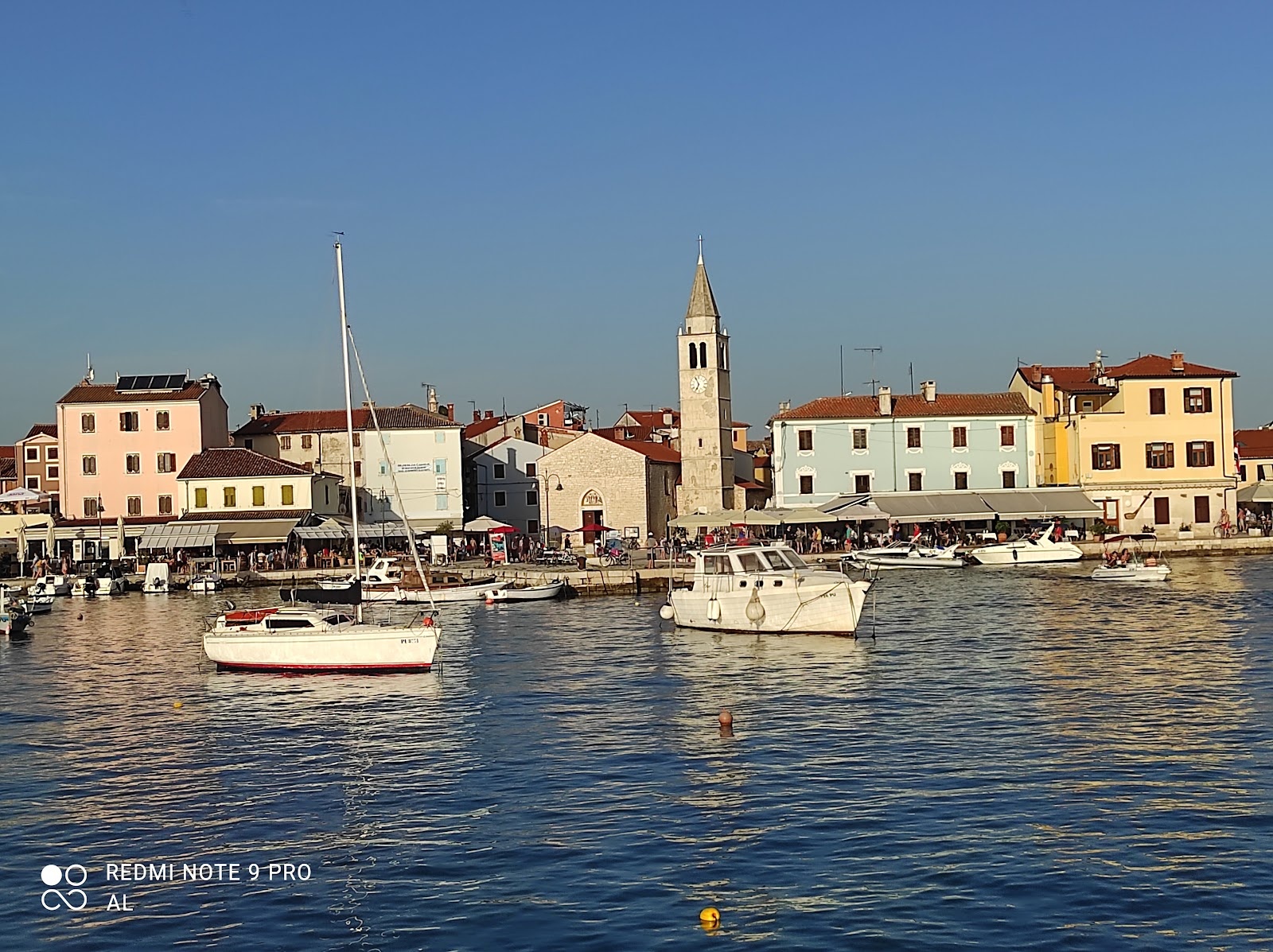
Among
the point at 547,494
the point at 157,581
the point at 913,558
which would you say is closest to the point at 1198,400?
the point at 913,558

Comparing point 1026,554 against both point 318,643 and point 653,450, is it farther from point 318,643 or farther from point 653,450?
point 318,643

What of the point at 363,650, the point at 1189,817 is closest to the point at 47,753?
the point at 363,650

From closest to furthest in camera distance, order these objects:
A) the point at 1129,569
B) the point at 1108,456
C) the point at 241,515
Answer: the point at 1129,569
the point at 241,515
the point at 1108,456

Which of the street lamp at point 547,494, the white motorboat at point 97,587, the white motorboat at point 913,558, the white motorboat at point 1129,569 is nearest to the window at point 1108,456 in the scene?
the white motorboat at point 1129,569

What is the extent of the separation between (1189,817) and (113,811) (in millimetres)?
15041

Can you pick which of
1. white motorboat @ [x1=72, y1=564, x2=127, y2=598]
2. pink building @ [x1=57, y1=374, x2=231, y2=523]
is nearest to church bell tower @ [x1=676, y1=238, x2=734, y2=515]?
pink building @ [x1=57, y1=374, x2=231, y2=523]

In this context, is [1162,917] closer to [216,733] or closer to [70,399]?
[216,733]

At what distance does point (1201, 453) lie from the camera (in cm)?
7844

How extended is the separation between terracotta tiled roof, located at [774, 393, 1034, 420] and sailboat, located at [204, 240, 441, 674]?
45.9 m

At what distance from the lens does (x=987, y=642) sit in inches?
1566

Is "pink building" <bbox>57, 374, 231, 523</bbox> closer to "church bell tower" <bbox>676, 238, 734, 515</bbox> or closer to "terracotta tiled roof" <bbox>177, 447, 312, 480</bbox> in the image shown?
"terracotta tiled roof" <bbox>177, 447, 312, 480</bbox>

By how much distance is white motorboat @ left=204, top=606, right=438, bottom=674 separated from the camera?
35.1m

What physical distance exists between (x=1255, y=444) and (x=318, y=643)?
89899mm

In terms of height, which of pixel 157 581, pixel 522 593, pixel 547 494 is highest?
pixel 547 494
